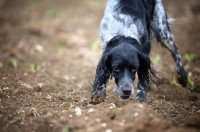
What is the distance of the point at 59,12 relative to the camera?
9992 millimetres

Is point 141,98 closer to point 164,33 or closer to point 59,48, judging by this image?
point 164,33

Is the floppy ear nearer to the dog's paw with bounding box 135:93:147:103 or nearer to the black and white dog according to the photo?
the black and white dog

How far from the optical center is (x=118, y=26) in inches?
167

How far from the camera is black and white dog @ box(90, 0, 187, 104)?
149 inches

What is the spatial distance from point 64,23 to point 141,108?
245 inches

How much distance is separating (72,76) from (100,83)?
1.73 m

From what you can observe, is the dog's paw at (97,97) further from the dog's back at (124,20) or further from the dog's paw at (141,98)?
the dog's back at (124,20)

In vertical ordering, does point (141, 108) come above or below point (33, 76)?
below

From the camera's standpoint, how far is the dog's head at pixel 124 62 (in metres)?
3.75

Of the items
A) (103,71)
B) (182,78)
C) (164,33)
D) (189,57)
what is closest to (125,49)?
(103,71)

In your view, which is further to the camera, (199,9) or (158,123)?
(199,9)

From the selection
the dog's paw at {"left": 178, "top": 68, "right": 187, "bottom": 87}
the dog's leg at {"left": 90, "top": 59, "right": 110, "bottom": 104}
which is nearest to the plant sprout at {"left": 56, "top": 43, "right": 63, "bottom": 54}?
the dog's paw at {"left": 178, "top": 68, "right": 187, "bottom": 87}

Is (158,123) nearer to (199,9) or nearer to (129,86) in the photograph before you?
(129,86)

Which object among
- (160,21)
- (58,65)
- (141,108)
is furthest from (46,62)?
(141,108)
